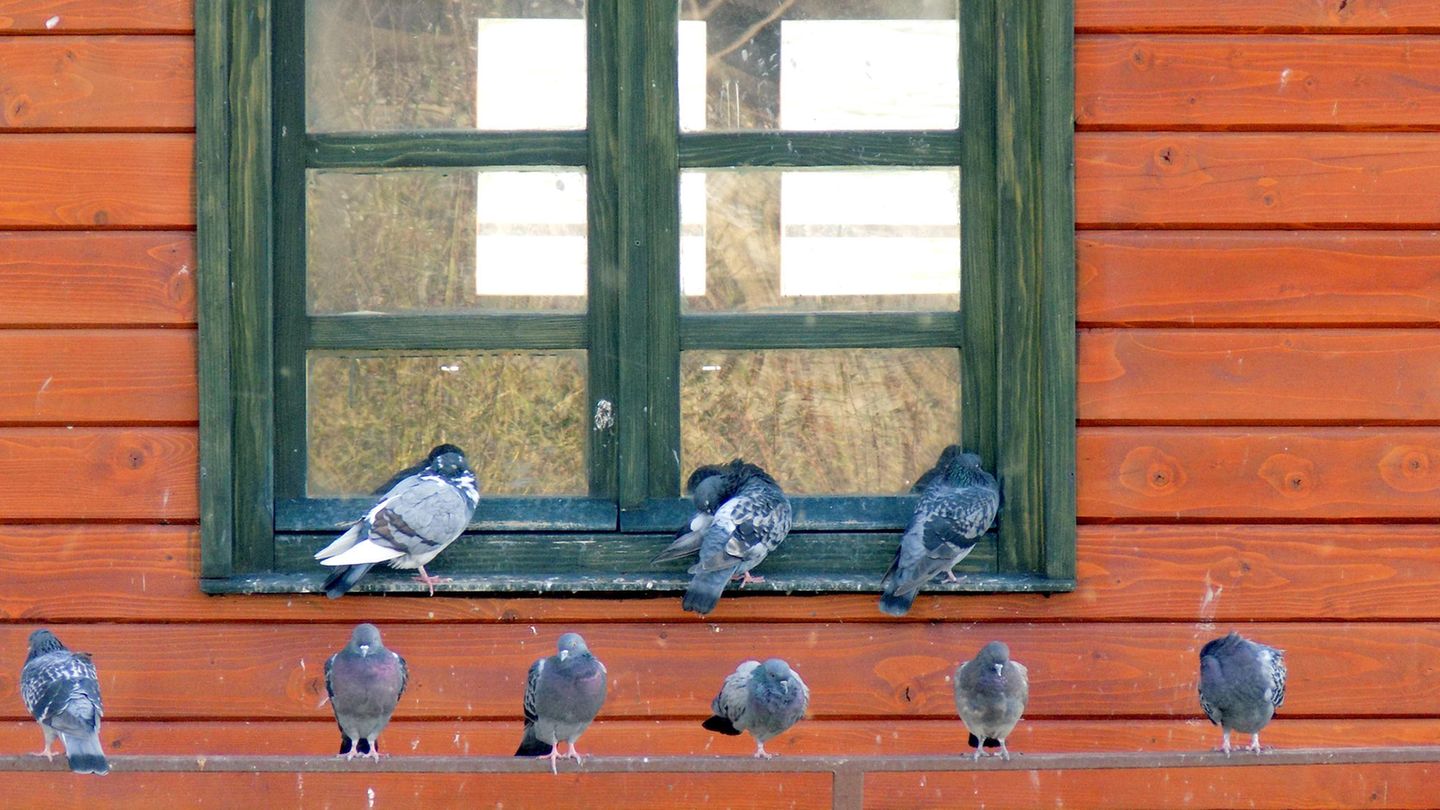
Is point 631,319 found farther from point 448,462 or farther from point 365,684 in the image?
point 365,684

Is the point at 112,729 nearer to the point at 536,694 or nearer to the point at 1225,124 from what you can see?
the point at 536,694

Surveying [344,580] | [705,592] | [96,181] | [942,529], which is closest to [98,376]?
[96,181]

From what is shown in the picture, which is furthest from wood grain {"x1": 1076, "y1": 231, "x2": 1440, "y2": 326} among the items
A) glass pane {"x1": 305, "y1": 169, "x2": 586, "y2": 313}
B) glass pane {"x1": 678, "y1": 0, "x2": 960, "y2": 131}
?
glass pane {"x1": 305, "y1": 169, "x2": 586, "y2": 313}

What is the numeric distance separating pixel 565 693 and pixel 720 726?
40cm

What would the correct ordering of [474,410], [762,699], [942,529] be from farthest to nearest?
1. [474,410]
2. [942,529]
3. [762,699]

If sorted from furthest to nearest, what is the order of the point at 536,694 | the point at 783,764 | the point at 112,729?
the point at 112,729 < the point at 536,694 < the point at 783,764

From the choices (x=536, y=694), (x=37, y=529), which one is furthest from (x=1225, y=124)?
(x=37, y=529)

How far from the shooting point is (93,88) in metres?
3.35

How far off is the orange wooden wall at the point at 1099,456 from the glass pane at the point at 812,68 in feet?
1.13

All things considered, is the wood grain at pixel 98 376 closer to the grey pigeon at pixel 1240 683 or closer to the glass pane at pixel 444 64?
the glass pane at pixel 444 64

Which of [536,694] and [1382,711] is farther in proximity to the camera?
[1382,711]

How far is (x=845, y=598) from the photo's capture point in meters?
3.34

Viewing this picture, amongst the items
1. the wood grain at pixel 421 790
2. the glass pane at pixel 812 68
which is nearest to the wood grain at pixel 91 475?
the wood grain at pixel 421 790

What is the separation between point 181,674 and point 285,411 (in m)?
0.63
